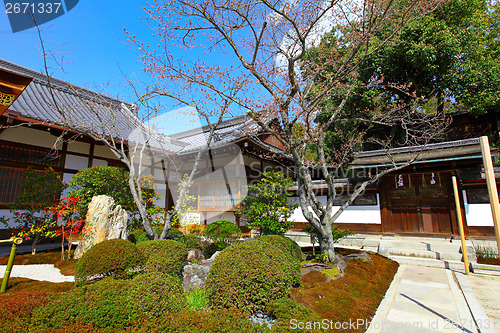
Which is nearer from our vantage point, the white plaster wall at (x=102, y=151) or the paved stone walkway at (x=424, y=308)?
the paved stone walkway at (x=424, y=308)

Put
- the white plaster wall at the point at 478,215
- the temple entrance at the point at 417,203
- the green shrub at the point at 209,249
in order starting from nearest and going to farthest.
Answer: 1. the green shrub at the point at 209,249
2. the white plaster wall at the point at 478,215
3. the temple entrance at the point at 417,203

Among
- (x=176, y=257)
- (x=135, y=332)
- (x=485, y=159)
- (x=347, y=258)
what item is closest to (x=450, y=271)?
(x=347, y=258)

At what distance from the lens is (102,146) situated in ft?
34.4

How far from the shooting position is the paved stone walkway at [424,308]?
132 inches

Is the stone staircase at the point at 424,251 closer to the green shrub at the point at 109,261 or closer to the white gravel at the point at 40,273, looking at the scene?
the green shrub at the point at 109,261

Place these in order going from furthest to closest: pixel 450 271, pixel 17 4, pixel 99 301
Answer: pixel 450 271
pixel 17 4
pixel 99 301

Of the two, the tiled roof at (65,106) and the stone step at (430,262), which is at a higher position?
the tiled roof at (65,106)

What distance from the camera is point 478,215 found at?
9195mm

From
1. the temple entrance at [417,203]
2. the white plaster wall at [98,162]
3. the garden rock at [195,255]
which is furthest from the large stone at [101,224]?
the temple entrance at [417,203]

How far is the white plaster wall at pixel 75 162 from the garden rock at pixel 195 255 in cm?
609

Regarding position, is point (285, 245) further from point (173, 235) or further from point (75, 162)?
point (75, 162)

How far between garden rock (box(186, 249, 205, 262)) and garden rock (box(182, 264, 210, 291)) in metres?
1.75

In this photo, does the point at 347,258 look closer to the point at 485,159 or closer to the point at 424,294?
the point at 424,294

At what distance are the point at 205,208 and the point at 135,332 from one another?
9.86 metres
